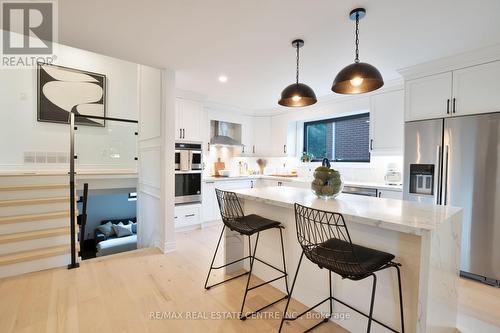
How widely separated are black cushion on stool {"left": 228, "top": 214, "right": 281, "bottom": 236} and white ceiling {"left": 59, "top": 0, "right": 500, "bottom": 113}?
5.79 ft

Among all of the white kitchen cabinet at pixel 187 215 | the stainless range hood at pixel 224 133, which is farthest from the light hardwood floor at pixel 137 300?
the stainless range hood at pixel 224 133

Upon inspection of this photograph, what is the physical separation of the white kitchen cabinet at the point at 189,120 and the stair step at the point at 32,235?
82.6 inches

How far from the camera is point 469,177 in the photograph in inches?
99.8

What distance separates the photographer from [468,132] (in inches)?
101

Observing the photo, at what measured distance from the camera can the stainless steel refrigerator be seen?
240 cm

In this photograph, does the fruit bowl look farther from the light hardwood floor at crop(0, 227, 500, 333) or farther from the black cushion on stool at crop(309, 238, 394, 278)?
the light hardwood floor at crop(0, 227, 500, 333)

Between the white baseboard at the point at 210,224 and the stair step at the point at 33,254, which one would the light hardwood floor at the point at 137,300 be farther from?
the white baseboard at the point at 210,224

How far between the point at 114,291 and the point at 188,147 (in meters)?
2.43

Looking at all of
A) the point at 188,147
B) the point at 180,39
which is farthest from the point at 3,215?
the point at 180,39

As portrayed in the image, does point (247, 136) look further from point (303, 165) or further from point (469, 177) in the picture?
point (469, 177)

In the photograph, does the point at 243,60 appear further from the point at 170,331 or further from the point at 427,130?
the point at 170,331

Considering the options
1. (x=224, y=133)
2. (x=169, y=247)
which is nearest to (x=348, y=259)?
(x=169, y=247)

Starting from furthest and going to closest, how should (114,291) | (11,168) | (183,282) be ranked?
(11,168) < (183,282) < (114,291)

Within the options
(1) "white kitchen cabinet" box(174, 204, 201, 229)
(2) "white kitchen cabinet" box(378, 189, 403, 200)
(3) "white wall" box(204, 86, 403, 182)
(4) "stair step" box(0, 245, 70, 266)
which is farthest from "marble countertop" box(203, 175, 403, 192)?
(4) "stair step" box(0, 245, 70, 266)
